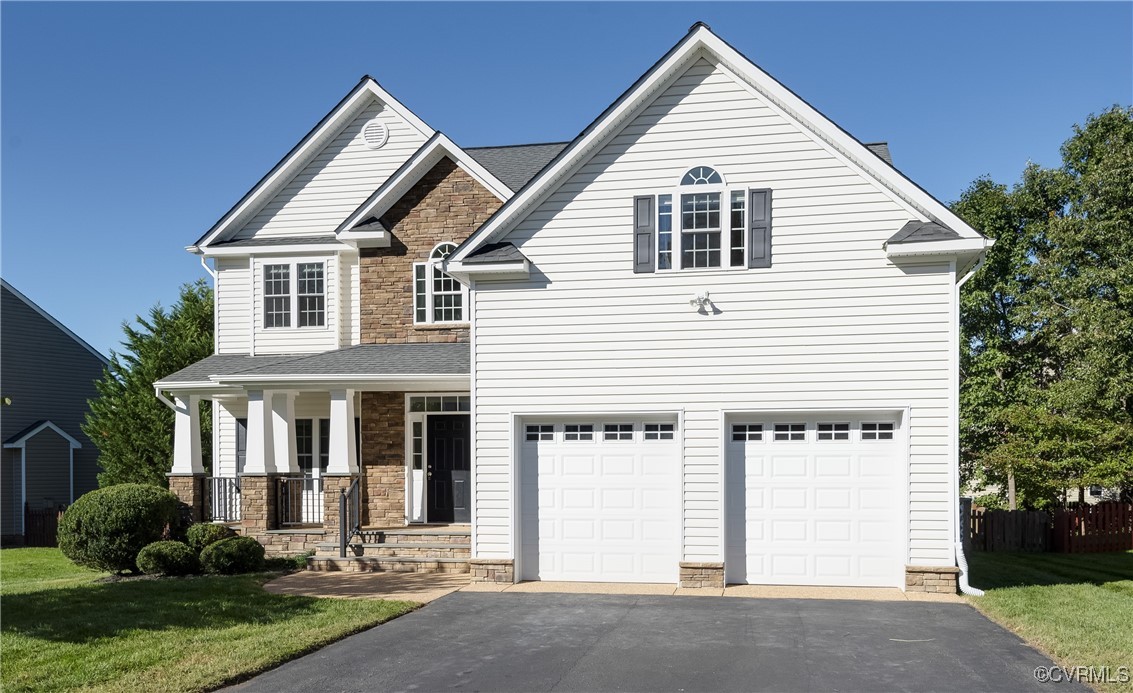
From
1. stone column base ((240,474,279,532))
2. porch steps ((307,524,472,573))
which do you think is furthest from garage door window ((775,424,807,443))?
stone column base ((240,474,279,532))

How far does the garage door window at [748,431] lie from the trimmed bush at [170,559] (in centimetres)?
935

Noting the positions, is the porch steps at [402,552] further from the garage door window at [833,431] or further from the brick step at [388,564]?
the garage door window at [833,431]

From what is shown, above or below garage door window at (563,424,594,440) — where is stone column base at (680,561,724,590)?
below

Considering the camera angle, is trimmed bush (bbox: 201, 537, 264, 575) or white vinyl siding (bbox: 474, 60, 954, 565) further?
trimmed bush (bbox: 201, 537, 264, 575)

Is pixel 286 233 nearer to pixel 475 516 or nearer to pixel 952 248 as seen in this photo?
pixel 475 516

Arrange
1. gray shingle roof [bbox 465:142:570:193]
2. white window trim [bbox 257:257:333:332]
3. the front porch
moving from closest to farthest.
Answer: the front porch < gray shingle roof [bbox 465:142:570:193] < white window trim [bbox 257:257:333:332]

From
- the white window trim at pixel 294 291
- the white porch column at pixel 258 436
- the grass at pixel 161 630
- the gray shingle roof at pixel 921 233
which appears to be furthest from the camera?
the white window trim at pixel 294 291

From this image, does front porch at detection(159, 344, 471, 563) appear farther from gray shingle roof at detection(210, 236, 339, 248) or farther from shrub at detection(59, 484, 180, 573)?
gray shingle roof at detection(210, 236, 339, 248)

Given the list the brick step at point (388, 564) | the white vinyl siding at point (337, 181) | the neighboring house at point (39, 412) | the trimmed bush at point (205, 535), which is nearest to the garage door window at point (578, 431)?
the brick step at point (388, 564)

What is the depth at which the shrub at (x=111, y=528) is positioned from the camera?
1611cm

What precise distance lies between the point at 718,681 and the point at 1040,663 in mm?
3370

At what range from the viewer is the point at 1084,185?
1033 inches

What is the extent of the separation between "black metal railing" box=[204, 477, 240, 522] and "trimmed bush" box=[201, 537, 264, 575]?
9.13ft

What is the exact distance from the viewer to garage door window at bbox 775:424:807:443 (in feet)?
46.5
